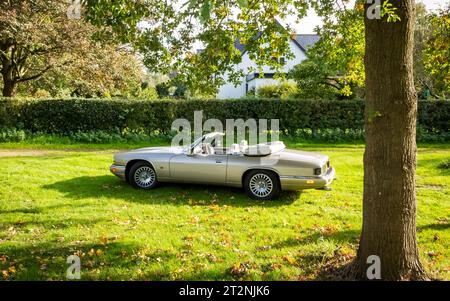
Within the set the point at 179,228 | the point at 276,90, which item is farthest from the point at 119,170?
the point at 276,90

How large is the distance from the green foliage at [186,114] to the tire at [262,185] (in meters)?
9.81

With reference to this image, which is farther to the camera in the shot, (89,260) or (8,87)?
(8,87)

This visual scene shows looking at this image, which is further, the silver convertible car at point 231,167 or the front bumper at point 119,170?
the front bumper at point 119,170

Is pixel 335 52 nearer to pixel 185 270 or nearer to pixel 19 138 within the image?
pixel 185 270

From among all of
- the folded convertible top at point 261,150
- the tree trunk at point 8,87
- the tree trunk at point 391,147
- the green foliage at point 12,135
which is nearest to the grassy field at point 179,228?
the tree trunk at point 391,147

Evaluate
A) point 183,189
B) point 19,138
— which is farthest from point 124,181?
point 19,138

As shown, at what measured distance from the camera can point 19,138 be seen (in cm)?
1609

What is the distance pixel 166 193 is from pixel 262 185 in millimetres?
→ 2165

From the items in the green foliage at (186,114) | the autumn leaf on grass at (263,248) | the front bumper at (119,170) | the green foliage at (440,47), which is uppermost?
the green foliage at (440,47)

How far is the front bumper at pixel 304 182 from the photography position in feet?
27.0

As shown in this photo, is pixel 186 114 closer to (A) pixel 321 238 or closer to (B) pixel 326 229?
(B) pixel 326 229

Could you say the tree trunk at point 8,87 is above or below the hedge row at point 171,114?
above

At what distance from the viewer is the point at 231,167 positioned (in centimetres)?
870

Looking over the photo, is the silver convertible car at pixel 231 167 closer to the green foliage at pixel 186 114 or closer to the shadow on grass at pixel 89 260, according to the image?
the shadow on grass at pixel 89 260
